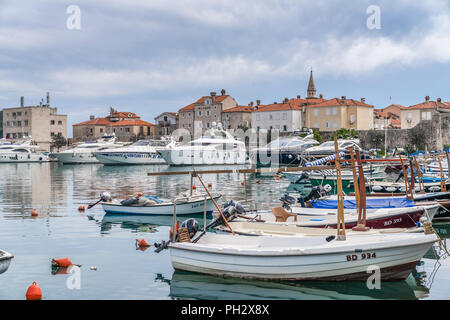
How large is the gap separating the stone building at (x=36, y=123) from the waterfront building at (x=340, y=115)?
6278cm

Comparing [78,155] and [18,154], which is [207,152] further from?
[18,154]

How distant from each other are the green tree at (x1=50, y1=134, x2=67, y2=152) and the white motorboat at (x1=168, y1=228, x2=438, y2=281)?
383 ft

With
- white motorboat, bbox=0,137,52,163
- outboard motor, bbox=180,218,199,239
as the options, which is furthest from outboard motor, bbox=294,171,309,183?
white motorboat, bbox=0,137,52,163

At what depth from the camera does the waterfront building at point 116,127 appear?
12736 centimetres

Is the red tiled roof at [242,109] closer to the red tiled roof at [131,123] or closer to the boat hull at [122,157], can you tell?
the red tiled roof at [131,123]

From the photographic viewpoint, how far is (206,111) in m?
116

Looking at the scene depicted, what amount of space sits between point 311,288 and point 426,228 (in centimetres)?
336

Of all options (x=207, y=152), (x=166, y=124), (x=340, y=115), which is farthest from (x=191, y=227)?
(x=166, y=124)

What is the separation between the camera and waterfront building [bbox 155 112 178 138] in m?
126

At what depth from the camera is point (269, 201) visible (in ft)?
98.7

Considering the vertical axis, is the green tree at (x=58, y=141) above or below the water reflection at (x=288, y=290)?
above

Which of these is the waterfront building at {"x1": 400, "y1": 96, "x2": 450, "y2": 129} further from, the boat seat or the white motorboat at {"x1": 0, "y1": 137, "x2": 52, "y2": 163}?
the boat seat

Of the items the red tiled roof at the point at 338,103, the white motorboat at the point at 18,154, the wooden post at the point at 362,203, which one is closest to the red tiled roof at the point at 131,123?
the white motorboat at the point at 18,154

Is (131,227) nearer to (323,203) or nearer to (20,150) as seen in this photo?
(323,203)
